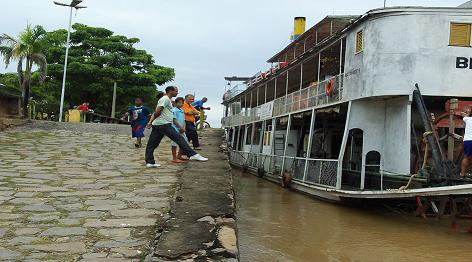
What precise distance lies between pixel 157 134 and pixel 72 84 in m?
24.2

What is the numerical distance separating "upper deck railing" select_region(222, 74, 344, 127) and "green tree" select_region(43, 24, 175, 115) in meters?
10.9

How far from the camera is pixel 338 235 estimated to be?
8.91 meters

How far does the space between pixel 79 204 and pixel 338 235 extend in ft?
17.4

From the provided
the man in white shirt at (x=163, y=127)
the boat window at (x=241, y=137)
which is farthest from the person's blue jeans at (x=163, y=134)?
the boat window at (x=241, y=137)

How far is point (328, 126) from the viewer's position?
1780 cm

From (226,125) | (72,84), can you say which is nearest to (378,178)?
(226,125)

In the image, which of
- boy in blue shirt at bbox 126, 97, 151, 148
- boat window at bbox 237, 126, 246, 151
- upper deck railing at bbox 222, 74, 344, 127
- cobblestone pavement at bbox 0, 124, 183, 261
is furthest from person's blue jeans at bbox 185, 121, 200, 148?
boat window at bbox 237, 126, 246, 151

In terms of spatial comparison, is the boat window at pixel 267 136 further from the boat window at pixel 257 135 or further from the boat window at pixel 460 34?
the boat window at pixel 460 34

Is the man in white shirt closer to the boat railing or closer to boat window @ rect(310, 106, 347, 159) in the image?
the boat railing

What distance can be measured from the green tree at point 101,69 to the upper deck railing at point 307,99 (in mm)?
10865

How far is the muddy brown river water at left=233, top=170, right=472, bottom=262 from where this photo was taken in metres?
7.34

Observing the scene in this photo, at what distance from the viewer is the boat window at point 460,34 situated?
10.6m

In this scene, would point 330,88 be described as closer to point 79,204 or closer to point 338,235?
point 338,235

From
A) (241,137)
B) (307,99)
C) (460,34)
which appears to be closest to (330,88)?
(307,99)
